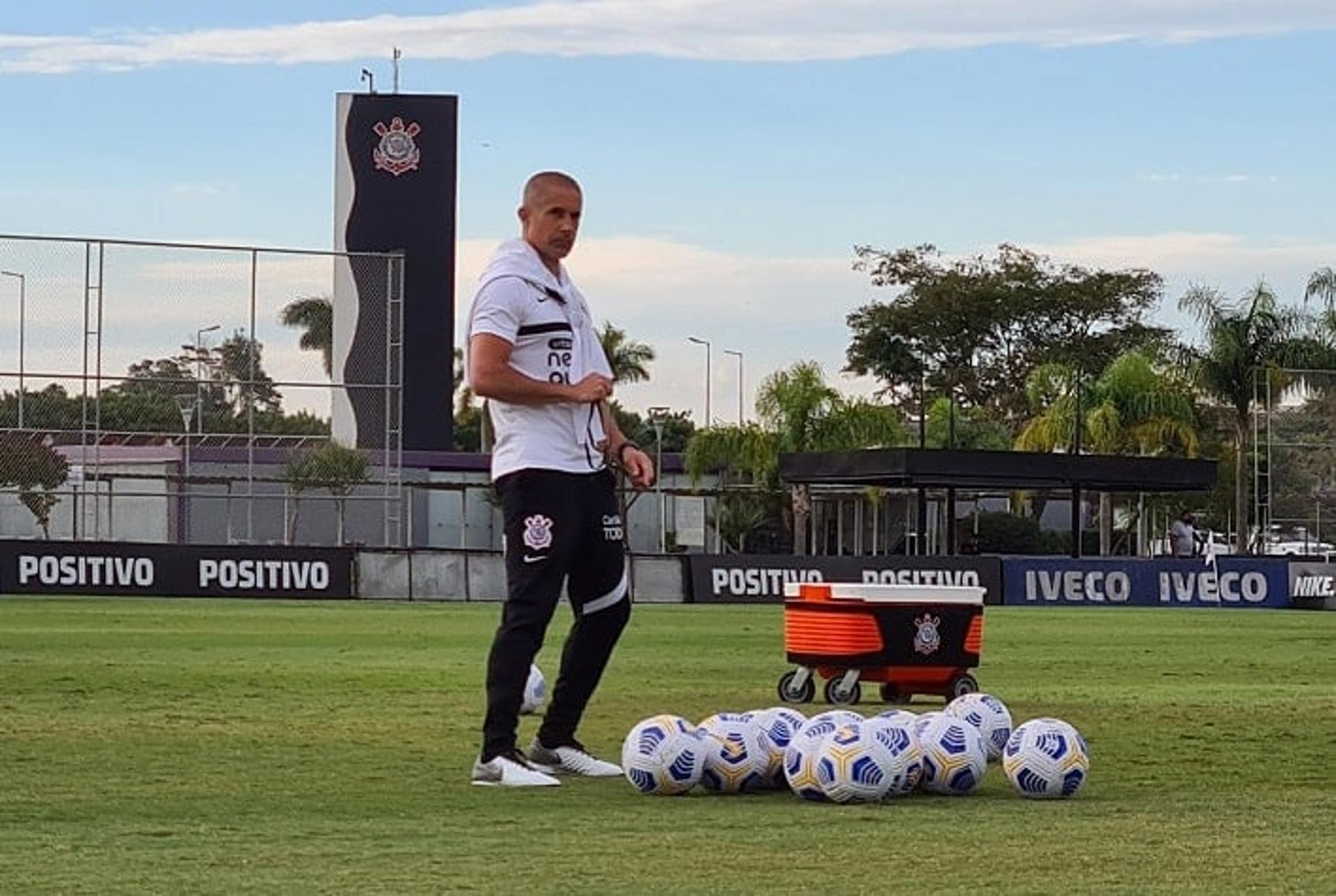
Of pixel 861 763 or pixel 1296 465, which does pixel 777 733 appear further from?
pixel 1296 465

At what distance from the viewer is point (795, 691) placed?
15.2m

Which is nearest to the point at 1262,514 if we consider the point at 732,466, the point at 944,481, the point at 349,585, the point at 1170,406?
the point at 944,481

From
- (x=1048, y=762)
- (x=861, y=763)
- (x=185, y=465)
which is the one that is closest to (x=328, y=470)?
(x=185, y=465)

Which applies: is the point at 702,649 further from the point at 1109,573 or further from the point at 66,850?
the point at 1109,573

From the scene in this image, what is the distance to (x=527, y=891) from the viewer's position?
629 centimetres

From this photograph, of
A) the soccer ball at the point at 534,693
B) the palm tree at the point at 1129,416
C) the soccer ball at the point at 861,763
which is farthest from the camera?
the palm tree at the point at 1129,416

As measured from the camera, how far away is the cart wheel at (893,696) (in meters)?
15.2

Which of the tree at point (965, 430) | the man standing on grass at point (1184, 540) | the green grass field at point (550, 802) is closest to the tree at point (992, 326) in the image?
the tree at point (965, 430)

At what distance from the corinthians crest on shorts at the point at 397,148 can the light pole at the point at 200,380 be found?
4443 cm

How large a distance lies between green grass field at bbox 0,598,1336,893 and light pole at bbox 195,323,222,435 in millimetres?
24947

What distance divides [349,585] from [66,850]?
32827 millimetres

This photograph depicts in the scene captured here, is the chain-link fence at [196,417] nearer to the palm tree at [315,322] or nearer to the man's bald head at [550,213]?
the palm tree at [315,322]

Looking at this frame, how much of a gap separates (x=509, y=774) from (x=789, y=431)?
75876mm

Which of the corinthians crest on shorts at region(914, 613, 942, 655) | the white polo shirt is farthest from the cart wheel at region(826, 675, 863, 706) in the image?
the white polo shirt
